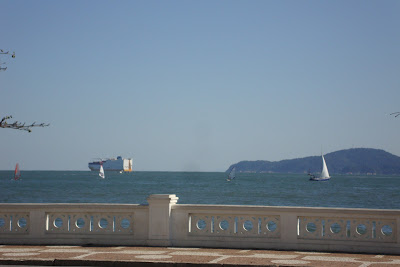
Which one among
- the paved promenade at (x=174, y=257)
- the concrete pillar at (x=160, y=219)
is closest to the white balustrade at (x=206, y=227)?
the concrete pillar at (x=160, y=219)

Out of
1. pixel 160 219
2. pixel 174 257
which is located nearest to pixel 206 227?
pixel 160 219

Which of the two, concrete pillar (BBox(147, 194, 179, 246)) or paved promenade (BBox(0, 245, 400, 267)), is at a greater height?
concrete pillar (BBox(147, 194, 179, 246))

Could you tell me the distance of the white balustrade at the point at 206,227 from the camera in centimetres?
1429

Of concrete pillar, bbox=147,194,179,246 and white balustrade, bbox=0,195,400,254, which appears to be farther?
concrete pillar, bbox=147,194,179,246

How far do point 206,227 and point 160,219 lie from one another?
110cm

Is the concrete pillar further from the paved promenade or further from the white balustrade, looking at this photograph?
the paved promenade

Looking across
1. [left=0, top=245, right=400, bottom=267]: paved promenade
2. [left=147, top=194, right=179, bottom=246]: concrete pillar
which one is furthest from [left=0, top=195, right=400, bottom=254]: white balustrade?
[left=0, top=245, right=400, bottom=267]: paved promenade

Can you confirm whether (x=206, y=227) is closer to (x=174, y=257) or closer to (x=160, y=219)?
(x=160, y=219)

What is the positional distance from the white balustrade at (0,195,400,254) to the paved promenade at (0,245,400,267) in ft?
1.43

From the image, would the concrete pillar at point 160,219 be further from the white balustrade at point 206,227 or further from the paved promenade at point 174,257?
the paved promenade at point 174,257

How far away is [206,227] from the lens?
15.0 meters

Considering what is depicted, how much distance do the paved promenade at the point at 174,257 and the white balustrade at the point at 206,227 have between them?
437 mm

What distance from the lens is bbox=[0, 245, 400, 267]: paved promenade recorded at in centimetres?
1234

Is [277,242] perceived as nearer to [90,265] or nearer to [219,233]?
[219,233]
